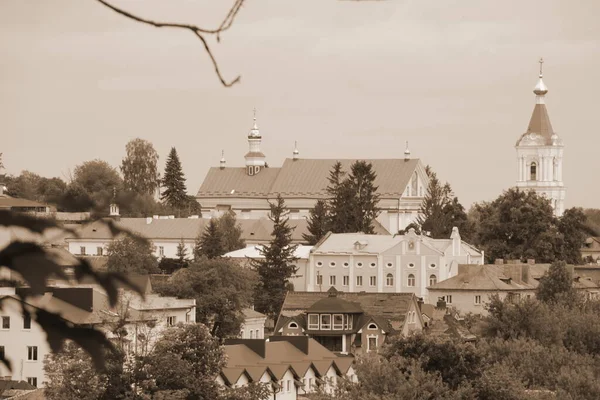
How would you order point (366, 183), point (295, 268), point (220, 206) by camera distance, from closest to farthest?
1. point (295, 268)
2. point (366, 183)
3. point (220, 206)

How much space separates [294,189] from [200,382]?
275 feet

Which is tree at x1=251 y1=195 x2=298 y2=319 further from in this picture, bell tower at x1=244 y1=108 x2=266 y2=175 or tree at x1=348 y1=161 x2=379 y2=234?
bell tower at x1=244 y1=108 x2=266 y2=175

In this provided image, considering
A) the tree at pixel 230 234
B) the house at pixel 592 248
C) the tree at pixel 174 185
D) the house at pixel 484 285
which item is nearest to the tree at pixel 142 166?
the tree at pixel 174 185

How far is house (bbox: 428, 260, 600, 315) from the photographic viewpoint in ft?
244

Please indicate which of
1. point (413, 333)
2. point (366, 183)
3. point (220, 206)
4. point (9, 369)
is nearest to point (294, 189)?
point (220, 206)

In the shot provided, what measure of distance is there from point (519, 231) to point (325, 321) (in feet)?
114

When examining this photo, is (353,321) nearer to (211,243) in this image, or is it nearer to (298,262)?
(298,262)

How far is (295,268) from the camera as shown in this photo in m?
86.1

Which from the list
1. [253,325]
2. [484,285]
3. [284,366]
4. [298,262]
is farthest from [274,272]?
[284,366]

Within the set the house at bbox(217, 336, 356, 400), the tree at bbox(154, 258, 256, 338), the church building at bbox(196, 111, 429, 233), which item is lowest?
the house at bbox(217, 336, 356, 400)

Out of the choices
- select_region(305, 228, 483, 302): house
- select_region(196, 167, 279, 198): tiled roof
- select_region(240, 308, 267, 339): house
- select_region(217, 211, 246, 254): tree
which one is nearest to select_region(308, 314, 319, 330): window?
select_region(240, 308, 267, 339): house

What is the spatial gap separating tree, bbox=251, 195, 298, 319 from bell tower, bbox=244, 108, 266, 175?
3533 cm

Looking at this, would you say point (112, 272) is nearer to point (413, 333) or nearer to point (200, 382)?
point (200, 382)

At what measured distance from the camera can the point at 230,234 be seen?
99312 mm
